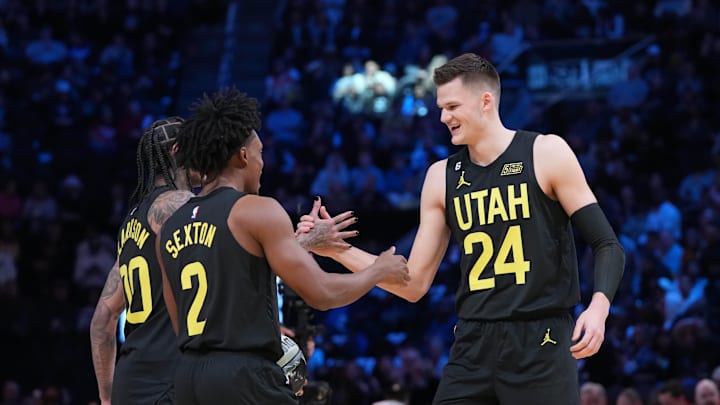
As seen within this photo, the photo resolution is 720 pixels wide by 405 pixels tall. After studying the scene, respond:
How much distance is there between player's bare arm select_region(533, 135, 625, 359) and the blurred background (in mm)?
5018

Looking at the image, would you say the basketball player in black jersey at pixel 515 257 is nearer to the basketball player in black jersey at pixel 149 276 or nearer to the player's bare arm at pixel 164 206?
the basketball player in black jersey at pixel 149 276

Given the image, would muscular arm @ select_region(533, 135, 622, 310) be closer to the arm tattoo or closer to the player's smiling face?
the player's smiling face

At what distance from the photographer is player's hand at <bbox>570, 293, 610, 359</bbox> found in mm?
5145

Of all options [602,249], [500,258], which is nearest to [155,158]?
[500,258]

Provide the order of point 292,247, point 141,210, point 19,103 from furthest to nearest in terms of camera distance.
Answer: point 19,103
point 141,210
point 292,247

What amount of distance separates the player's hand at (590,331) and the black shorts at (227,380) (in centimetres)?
129

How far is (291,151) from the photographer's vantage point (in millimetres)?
17766

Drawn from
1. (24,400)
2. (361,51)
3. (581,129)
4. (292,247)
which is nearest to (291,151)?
(361,51)

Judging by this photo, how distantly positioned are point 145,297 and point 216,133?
113cm

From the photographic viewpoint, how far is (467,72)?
19.8 ft

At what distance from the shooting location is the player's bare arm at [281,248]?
4852 mm

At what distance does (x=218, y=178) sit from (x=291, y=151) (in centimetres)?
1266

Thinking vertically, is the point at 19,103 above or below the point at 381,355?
above

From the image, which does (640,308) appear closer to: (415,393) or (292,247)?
(415,393)
